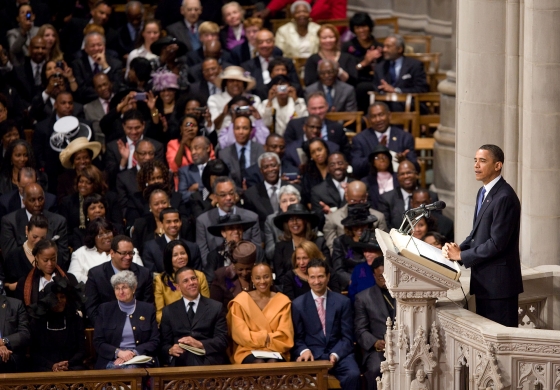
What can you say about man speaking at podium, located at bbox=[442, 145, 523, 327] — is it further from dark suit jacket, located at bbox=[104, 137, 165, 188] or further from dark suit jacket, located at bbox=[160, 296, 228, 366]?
dark suit jacket, located at bbox=[104, 137, 165, 188]

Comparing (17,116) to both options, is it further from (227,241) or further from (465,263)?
(465,263)

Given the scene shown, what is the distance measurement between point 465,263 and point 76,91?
26.8 ft

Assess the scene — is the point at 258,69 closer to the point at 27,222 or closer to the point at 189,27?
the point at 189,27

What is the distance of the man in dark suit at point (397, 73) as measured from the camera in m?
15.7

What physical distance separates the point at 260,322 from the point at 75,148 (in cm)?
374

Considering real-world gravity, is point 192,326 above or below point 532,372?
below

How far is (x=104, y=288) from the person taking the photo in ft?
36.0

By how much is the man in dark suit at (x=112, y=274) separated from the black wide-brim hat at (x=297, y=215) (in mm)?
1530

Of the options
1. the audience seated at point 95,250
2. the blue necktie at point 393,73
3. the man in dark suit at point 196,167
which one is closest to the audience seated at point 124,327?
the audience seated at point 95,250

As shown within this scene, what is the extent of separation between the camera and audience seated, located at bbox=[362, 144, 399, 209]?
42.9 feet

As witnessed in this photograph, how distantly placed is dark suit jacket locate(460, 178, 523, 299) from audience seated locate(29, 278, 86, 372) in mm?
3779

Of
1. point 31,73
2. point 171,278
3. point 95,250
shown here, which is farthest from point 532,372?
point 31,73

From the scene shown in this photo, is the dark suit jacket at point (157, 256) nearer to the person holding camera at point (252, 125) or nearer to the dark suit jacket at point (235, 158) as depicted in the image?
the dark suit jacket at point (235, 158)

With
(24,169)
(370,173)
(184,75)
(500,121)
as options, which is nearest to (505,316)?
(500,121)
